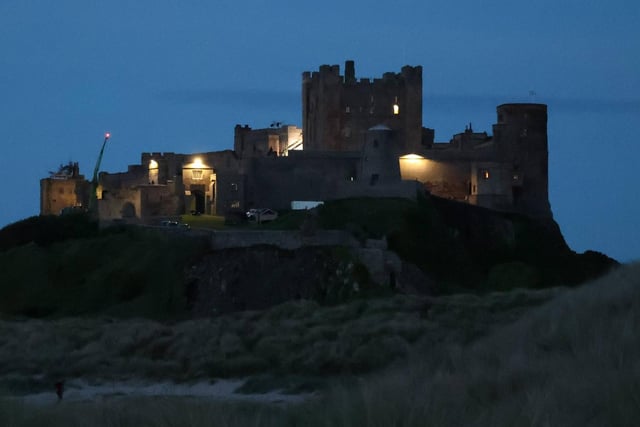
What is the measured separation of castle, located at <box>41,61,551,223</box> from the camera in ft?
191

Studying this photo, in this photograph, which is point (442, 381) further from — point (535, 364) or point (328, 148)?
point (328, 148)

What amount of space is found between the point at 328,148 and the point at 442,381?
2141 inches

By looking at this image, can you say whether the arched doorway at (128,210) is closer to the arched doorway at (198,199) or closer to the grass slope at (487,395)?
the arched doorway at (198,199)

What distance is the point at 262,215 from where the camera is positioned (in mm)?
55562

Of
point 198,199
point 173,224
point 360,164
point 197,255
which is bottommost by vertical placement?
point 197,255

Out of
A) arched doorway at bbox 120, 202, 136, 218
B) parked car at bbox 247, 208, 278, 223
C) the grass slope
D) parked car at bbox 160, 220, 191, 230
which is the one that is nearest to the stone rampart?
parked car at bbox 160, 220, 191, 230

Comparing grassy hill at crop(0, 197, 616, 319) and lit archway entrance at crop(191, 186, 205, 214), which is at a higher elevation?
lit archway entrance at crop(191, 186, 205, 214)

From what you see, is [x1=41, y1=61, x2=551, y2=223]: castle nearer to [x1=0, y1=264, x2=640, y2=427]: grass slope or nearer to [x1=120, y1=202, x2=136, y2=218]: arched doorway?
[x1=120, y1=202, x2=136, y2=218]: arched doorway

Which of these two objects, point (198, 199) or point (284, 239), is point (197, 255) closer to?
point (284, 239)

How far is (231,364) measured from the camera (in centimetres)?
1975

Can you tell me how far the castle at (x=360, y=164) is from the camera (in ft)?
191

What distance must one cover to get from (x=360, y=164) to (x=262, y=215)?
6012 mm

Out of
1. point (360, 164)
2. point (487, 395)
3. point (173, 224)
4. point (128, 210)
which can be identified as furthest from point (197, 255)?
point (487, 395)

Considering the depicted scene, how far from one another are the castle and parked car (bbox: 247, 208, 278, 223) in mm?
2067
